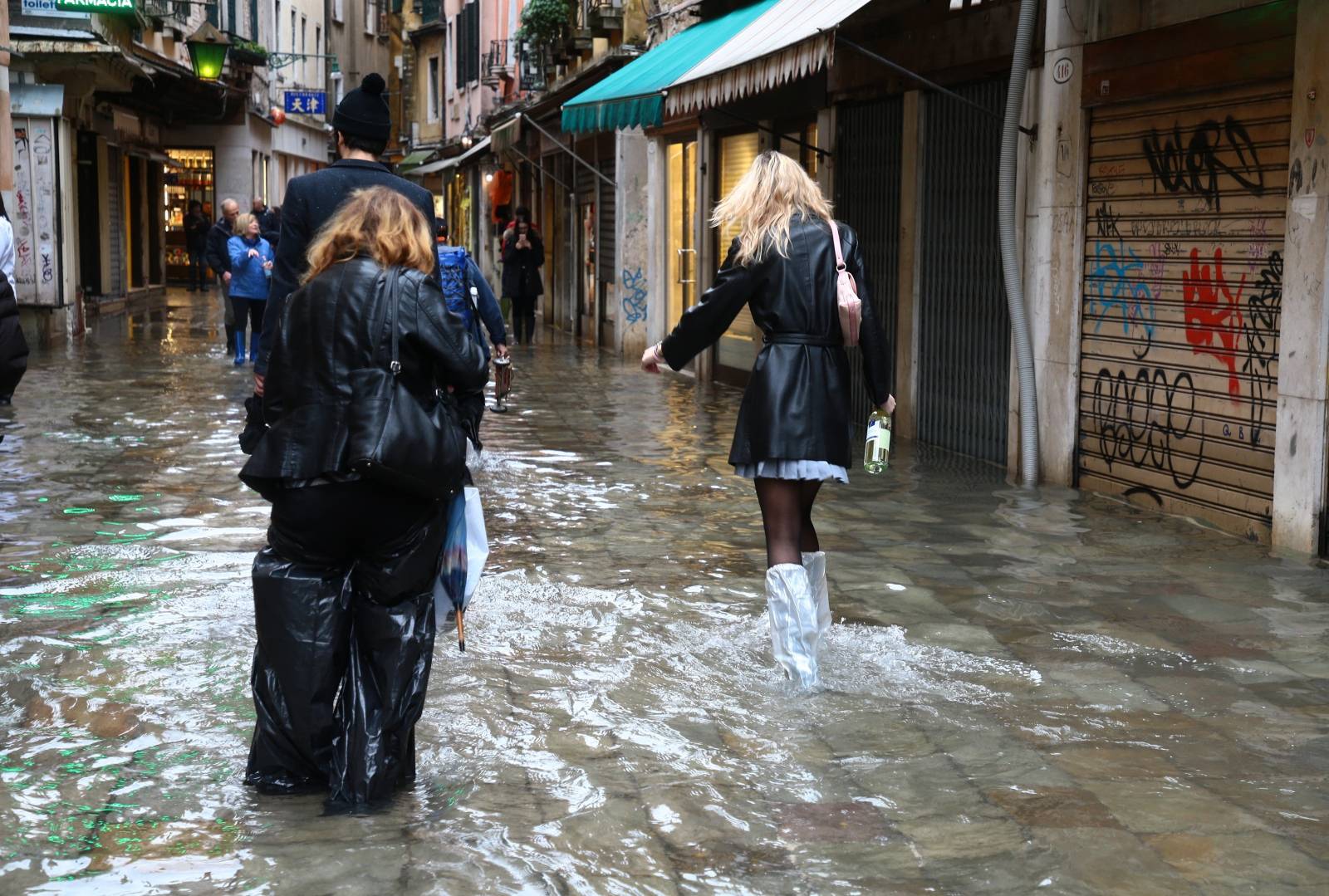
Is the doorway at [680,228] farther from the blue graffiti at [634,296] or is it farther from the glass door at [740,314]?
the blue graffiti at [634,296]

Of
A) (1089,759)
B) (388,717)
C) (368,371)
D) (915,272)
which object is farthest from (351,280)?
(915,272)

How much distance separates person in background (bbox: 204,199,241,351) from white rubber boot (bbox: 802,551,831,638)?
1431cm

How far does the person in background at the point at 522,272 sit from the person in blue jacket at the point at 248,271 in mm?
5768

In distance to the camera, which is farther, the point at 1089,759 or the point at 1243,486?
the point at 1243,486

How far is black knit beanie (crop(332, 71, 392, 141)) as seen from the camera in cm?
548

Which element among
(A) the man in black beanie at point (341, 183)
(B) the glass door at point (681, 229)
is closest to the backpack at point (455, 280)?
(A) the man in black beanie at point (341, 183)

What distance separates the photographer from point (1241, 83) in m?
8.42

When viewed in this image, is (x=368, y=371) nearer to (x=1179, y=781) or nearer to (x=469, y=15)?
(x=1179, y=781)

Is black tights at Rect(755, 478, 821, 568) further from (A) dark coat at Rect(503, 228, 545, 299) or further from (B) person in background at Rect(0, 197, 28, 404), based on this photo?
(A) dark coat at Rect(503, 228, 545, 299)

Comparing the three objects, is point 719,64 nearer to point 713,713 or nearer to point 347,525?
point 713,713

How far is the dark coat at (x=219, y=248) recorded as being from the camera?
770 inches

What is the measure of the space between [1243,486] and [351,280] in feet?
18.5

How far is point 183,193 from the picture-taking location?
4191 cm

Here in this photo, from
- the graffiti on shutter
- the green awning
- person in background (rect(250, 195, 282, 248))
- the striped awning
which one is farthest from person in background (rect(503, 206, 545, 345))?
the graffiti on shutter
